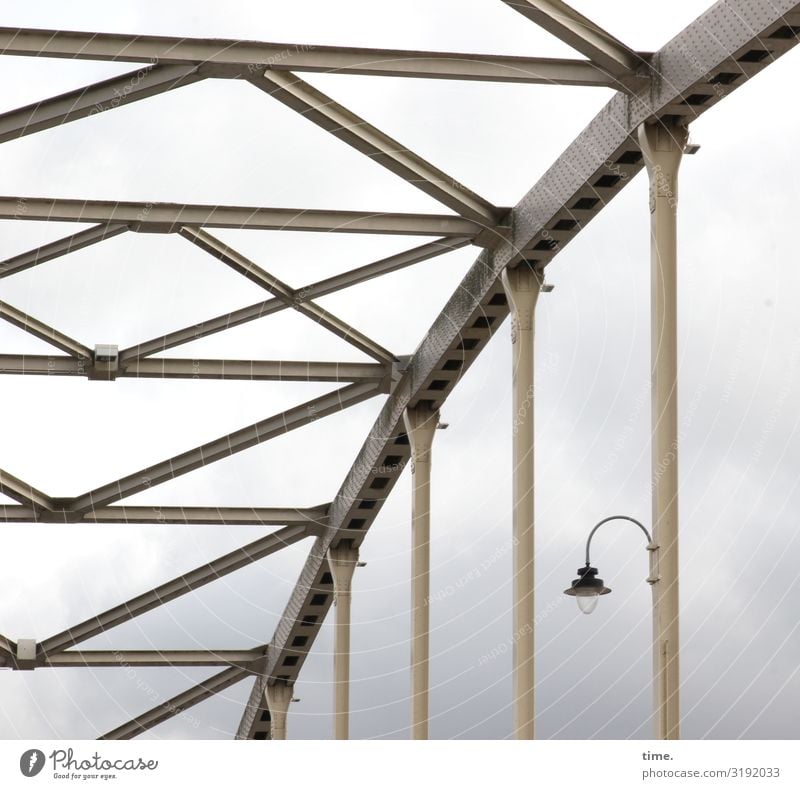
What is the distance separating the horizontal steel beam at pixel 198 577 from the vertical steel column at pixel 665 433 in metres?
20.2

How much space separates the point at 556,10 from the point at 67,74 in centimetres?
642

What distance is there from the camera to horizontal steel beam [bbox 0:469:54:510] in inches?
1442

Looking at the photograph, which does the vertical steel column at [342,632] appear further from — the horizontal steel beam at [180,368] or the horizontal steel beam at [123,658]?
the horizontal steel beam at [180,368]

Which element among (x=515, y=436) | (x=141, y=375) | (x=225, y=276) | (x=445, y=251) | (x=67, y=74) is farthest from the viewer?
(x=141, y=375)

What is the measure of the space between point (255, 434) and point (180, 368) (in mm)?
2529

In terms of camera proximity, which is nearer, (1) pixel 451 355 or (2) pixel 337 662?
(1) pixel 451 355

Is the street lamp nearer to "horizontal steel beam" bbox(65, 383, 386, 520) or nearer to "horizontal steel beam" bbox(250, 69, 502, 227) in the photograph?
"horizontal steel beam" bbox(250, 69, 502, 227)

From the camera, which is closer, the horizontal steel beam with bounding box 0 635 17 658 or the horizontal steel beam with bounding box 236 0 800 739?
the horizontal steel beam with bounding box 236 0 800 739

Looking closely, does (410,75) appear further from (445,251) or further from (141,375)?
(141,375)

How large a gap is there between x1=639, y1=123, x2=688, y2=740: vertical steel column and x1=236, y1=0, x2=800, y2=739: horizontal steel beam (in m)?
0.92

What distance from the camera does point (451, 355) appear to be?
3052 centimetres

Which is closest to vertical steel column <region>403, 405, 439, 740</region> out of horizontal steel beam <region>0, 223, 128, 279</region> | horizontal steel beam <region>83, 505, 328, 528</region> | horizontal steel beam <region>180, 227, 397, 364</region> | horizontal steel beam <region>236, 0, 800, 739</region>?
horizontal steel beam <region>236, 0, 800, 739</region>
